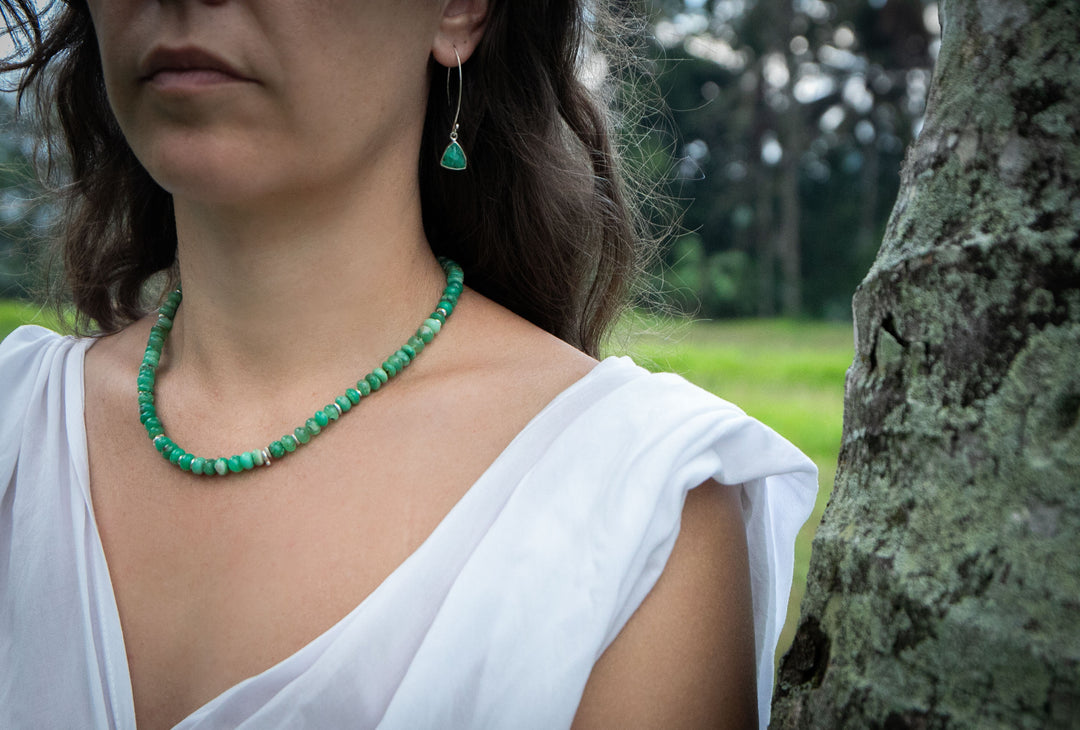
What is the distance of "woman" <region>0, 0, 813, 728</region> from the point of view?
1.35 m

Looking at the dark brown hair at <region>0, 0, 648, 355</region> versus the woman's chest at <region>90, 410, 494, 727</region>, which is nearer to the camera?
Result: the woman's chest at <region>90, 410, 494, 727</region>

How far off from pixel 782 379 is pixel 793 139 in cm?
2236

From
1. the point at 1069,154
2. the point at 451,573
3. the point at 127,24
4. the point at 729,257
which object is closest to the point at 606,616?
the point at 451,573

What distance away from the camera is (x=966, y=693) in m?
0.89

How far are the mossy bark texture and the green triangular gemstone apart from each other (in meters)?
0.93

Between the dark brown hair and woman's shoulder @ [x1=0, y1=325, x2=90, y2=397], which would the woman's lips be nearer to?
the dark brown hair

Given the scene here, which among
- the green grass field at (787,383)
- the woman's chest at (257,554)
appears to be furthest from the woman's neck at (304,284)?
the green grass field at (787,383)

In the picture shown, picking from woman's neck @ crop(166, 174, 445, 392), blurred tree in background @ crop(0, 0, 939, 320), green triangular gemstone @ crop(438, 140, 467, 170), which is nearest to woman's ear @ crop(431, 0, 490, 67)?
green triangular gemstone @ crop(438, 140, 467, 170)

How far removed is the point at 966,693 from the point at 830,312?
107 feet

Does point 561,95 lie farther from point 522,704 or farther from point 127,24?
point 522,704

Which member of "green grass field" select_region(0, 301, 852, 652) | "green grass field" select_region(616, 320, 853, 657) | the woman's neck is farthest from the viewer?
"green grass field" select_region(616, 320, 853, 657)

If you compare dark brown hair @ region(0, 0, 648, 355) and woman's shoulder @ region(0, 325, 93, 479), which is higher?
dark brown hair @ region(0, 0, 648, 355)

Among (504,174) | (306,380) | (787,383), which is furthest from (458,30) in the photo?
(787,383)

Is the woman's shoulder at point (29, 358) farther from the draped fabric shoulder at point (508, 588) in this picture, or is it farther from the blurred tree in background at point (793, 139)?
the blurred tree in background at point (793, 139)
